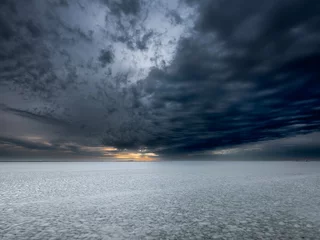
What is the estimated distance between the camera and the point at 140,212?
43.2 feet

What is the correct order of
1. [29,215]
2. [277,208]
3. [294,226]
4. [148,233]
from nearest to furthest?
[148,233] < [294,226] < [29,215] < [277,208]

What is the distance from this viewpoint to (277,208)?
14039 millimetres

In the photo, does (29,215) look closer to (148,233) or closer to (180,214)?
(148,233)

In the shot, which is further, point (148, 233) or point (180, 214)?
point (180, 214)

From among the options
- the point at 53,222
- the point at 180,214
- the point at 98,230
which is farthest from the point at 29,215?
the point at 180,214

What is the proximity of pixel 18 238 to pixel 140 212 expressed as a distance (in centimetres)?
613

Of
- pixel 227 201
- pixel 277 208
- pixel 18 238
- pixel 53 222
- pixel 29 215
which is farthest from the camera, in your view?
pixel 227 201

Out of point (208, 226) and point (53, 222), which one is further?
point (53, 222)

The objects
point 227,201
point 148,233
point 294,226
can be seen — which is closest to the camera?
point 148,233

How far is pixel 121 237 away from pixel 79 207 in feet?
22.2

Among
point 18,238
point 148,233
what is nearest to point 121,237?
point 148,233

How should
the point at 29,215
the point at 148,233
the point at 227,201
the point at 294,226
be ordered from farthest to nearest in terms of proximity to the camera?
the point at 227,201
the point at 29,215
the point at 294,226
the point at 148,233

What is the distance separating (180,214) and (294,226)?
535 cm

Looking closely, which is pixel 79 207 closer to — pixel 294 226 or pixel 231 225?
pixel 231 225
